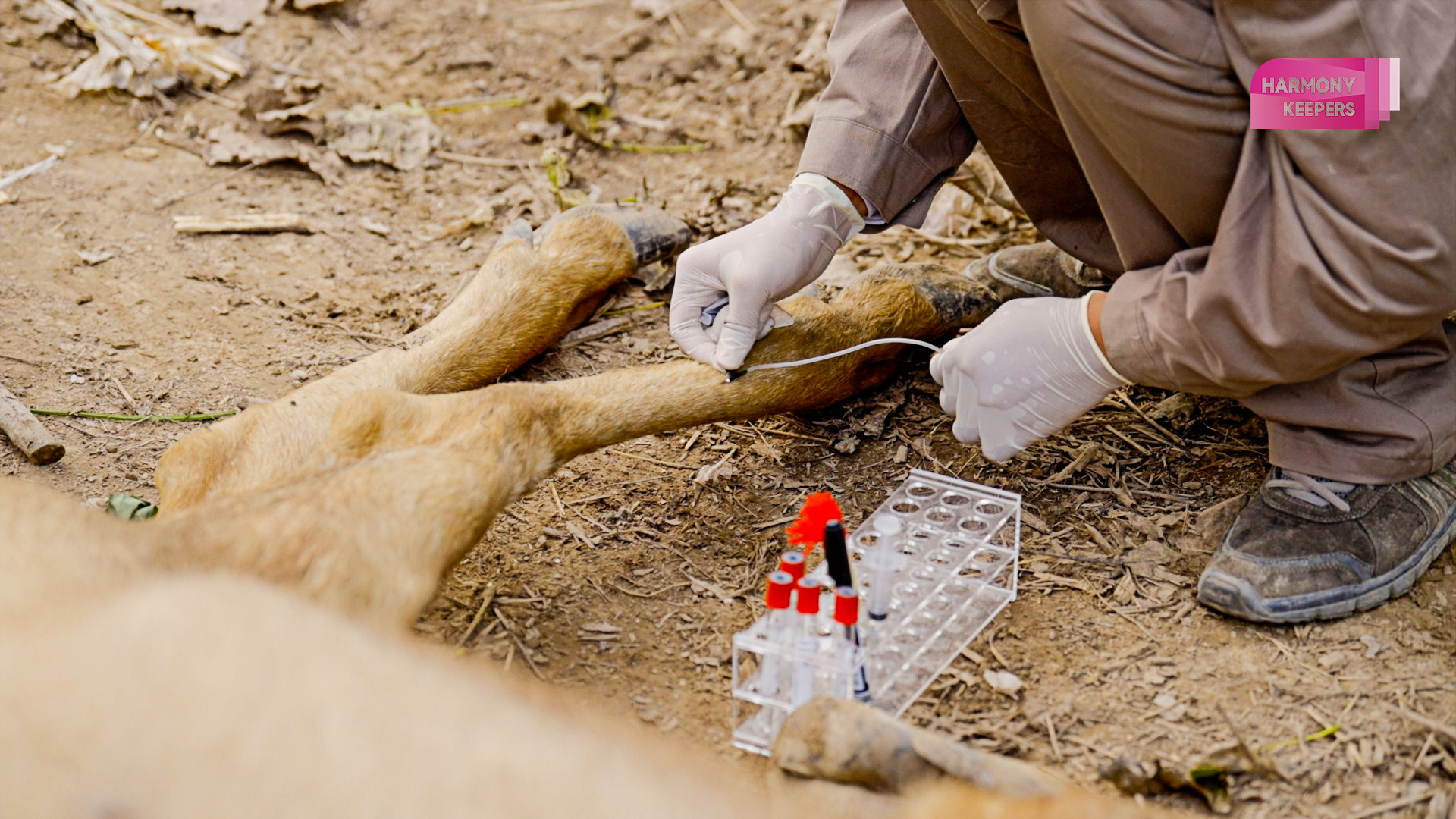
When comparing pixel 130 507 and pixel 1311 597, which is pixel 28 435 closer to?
pixel 130 507

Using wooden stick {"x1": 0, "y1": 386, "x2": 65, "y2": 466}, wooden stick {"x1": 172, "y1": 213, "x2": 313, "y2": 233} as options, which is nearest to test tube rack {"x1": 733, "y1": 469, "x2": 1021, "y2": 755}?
wooden stick {"x1": 0, "y1": 386, "x2": 65, "y2": 466}

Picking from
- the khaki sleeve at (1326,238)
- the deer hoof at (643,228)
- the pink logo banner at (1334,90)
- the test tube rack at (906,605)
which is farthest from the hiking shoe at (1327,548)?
the deer hoof at (643,228)

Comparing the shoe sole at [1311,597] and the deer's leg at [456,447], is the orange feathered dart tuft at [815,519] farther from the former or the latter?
the shoe sole at [1311,597]

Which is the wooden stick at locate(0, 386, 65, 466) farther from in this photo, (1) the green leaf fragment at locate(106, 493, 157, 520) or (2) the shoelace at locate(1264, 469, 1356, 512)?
(2) the shoelace at locate(1264, 469, 1356, 512)

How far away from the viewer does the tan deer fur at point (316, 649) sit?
134 centimetres

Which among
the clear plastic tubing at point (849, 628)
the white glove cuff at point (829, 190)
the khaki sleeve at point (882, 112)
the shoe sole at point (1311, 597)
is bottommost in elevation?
the shoe sole at point (1311, 597)

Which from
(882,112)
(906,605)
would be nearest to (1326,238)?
(906,605)

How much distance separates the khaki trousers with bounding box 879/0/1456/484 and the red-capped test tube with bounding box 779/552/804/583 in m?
0.81

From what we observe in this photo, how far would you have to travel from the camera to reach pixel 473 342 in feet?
10.1

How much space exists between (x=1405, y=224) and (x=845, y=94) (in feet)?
4.31

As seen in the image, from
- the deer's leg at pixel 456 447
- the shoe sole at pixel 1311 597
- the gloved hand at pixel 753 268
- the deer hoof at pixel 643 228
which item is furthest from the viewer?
the deer hoof at pixel 643 228

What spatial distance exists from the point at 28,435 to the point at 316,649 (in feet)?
5.46

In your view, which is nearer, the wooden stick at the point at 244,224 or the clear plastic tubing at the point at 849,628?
the clear plastic tubing at the point at 849,628

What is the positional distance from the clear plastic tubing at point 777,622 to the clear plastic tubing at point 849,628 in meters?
0.08
